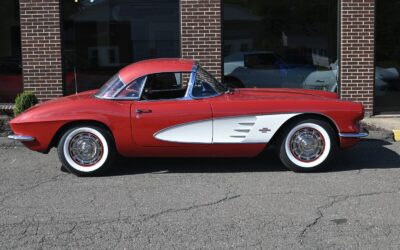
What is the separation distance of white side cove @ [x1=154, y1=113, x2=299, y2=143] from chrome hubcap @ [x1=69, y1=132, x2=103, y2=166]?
73cm

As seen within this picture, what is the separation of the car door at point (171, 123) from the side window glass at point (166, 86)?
277mm

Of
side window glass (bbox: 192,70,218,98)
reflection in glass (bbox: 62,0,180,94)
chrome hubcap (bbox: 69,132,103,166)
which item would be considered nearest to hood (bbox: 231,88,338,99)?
side window glass (bbox: 192,70,218,98)

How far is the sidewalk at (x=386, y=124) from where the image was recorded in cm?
880

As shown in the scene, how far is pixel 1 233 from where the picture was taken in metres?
4.76

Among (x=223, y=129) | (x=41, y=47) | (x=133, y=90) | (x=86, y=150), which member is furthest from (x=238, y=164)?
(x=41, y=47)

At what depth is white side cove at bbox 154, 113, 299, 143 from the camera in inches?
259

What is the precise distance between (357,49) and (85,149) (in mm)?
5857

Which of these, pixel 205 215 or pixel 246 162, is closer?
pixel 205 215

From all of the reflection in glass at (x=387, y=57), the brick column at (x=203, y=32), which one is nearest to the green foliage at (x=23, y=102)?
the brick column at (x=203, y=32)

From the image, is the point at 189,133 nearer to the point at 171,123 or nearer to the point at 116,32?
the point at 171,123

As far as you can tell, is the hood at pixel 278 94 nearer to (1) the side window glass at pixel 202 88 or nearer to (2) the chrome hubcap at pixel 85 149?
(1) the side window glass at pixel 202 88

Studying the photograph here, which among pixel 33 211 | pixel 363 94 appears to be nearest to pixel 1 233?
pixel 33 211

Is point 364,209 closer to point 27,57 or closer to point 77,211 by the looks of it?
point 77,211

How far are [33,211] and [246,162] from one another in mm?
3004
